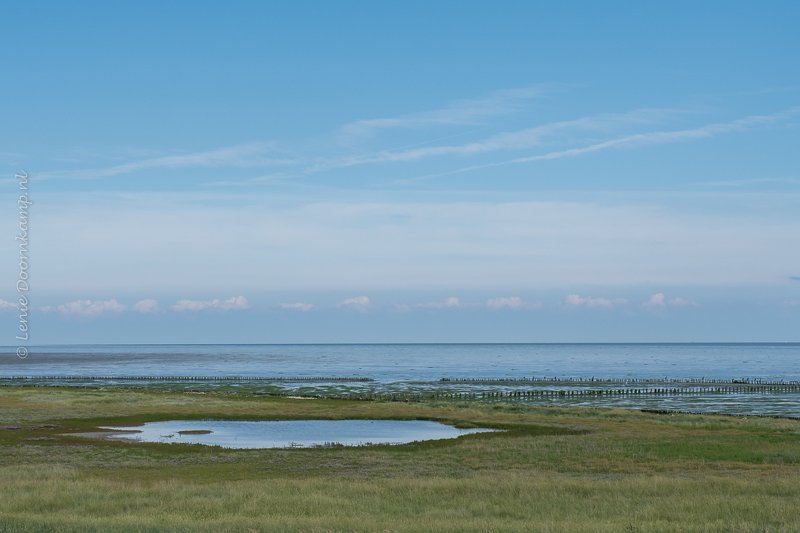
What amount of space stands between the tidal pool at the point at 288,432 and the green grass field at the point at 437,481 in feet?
10.6

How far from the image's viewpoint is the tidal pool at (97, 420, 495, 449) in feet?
159

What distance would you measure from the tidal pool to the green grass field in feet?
10.6

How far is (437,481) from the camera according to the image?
94.7ft

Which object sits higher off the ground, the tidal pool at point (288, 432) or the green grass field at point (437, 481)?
the green grass field at point (437, 481)

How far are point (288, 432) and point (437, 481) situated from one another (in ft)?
90.5

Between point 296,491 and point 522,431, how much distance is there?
96.5 feet

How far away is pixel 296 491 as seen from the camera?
27.1 metres

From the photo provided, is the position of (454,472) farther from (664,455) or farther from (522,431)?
(522,431)

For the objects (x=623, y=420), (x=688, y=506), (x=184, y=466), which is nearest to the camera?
(x=688, y=506)

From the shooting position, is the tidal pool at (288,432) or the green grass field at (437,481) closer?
the green grass field at (437,481)

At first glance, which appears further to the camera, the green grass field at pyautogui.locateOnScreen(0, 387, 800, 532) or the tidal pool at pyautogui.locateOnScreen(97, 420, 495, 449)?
the tidal pool at pyautogui.locateOnScreen(97, 420, 495, 449)

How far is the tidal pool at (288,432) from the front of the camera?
4841 centimetres

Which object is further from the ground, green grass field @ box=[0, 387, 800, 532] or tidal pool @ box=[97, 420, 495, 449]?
green grass field @ box=[0, 387, 800, 532]

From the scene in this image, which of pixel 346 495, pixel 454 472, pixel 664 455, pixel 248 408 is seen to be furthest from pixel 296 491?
pixel 248 408
